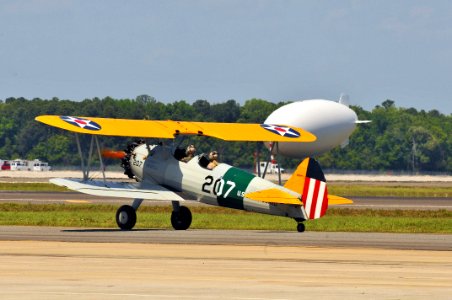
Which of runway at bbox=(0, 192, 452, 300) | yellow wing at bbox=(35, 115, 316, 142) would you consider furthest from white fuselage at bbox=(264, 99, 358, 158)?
runway at bbox=(0, 192, 452, 300)

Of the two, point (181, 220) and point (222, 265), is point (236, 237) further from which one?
point (222, 265)

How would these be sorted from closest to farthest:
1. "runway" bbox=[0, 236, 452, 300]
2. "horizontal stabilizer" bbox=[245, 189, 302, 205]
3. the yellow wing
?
"runway" bbox=[0, 236, 452, 300] < "horizontal stabilizer" bbox=[245, 189, 302, 205] < the yellow wing

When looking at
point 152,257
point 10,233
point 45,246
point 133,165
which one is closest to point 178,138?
point 133,165

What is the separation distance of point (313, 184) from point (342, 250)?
627cm

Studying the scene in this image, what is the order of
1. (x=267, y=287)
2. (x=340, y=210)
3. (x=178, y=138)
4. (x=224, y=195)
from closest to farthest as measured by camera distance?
(x=267, y=287), (x=224, y=195), (x=178, y=138), (x=340, y=210)

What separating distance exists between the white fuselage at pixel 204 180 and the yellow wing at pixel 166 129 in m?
0.83

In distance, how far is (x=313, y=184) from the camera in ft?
117

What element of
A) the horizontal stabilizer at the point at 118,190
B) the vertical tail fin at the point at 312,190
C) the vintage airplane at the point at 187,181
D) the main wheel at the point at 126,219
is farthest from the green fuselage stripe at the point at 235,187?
the main wheel at the point at 126,219

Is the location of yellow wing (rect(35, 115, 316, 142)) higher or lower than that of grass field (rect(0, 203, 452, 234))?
higher

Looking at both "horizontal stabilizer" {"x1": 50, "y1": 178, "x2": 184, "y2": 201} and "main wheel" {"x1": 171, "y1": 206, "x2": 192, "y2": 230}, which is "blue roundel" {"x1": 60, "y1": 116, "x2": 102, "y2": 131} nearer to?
"horizontal stabilizer" {"x1": 50, "y1": 178, "x2": 184, "y2": 201}

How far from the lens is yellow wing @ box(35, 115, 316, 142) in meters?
38.6

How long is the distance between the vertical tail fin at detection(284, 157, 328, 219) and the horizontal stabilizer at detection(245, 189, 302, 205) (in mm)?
303

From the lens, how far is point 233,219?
A: 1807 inches

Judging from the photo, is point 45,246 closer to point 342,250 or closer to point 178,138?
point 342,250
